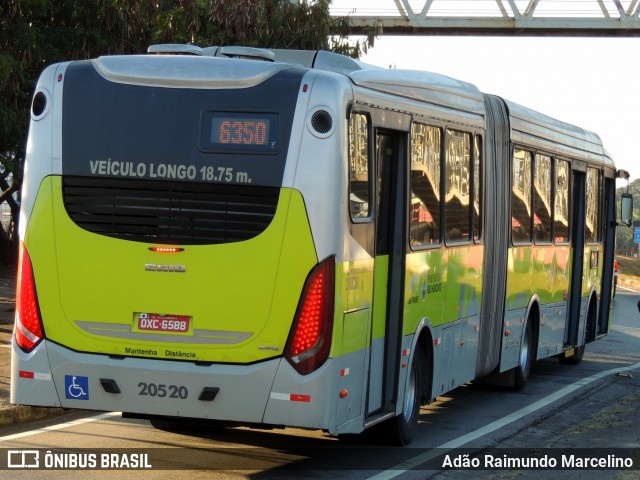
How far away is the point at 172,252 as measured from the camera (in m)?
9.75

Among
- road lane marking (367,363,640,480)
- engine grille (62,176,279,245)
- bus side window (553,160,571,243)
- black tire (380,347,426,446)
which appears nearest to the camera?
engine grille (62,176,279,245)

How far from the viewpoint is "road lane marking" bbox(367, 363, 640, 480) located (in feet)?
35.3

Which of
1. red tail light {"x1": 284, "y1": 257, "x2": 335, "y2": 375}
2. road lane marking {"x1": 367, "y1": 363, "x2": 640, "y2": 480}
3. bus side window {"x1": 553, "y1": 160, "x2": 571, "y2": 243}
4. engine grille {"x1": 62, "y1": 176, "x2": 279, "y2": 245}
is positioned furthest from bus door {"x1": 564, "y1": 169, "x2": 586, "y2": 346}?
engine grille {"x1": 62, "y1": 176, "x2": 279, "y2": 245}

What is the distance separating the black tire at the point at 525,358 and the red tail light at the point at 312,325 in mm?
7551

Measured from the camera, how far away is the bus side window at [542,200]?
1698 centimetres

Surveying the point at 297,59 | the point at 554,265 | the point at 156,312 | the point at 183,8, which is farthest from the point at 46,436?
the point at 183,8

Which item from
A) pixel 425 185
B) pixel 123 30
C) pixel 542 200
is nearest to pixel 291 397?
pixel 425 185

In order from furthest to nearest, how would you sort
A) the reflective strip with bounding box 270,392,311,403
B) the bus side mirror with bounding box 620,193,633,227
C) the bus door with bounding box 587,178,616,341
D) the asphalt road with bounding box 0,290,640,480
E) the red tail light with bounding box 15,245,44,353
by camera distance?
the bus door with bounding box 587,178,616,341
the bus side mirror with bounding box 620,193,633,227
the asphalt road with bounding box 0,290,640,480
the red tail light with bounding box 15,245,44,353
the reflective strip with bounding box 270,392,311,403

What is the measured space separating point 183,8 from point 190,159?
39.7 feet

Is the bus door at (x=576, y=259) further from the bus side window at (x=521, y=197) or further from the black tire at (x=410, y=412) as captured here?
the black tire at (x=410, y=412)

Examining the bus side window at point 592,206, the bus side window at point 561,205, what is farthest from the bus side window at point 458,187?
the bus side window at point 592,206

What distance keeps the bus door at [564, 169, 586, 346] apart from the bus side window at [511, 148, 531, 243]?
9.61 ft

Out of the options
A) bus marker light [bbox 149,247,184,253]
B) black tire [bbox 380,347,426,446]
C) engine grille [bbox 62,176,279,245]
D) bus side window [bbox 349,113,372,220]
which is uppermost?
bus side window [bbox 349,113,372,220]

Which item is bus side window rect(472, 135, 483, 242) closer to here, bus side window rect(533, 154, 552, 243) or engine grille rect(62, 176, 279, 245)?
bus side window rect(533, 154, 552, 243)
